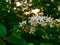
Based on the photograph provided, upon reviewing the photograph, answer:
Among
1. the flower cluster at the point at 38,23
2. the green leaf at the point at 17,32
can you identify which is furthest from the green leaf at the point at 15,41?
the flower cluster at the point at 38,23

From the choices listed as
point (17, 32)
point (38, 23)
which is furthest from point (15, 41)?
point (38, 23)

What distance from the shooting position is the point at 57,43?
139 centimetres

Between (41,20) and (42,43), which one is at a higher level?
(41,20)

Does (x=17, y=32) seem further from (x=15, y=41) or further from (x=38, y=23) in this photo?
(x=38, y=23)

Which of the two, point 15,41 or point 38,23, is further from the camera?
point 38,23

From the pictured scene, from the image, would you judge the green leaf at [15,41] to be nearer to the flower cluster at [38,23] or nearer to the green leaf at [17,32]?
the green leaf at [17,32]

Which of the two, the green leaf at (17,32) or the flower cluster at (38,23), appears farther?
the flower cluster at (38,23)

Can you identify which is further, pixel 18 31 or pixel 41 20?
pixel 41 20

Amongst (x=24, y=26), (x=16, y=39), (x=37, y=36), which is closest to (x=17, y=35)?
(x=16, y=39)

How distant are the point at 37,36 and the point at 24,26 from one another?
131 millimetres

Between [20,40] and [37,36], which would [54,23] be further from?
[20,40]

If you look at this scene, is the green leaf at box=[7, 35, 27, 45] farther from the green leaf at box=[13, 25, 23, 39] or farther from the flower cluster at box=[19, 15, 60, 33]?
the flower cluster at box=[19, 15, 60, 33]

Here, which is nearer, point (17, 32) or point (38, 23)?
point (17, 32)

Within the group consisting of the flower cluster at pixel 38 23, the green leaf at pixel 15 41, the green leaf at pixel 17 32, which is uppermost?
the flower cluster at pixel 38 23
